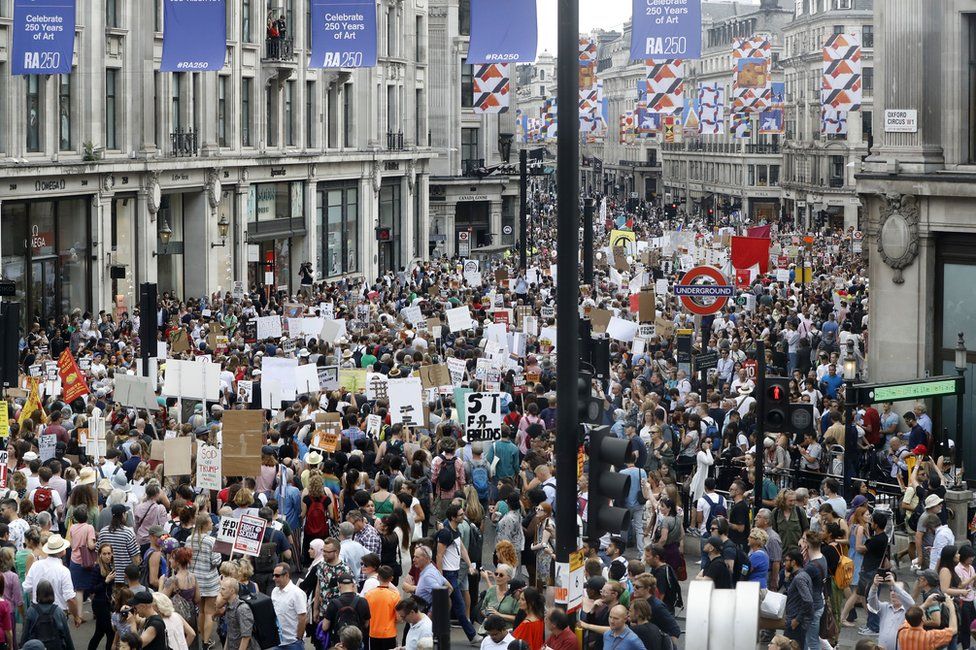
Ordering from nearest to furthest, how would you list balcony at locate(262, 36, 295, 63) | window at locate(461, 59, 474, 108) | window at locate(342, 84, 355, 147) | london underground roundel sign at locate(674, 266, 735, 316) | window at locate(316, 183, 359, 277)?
london underground roundel sign at locate(674, 266, 735, 316)
balcony at locate(262, 36, 295, 63)
window at locate(316, 183, 359, 277)
window at locate(342, 84, 355, 147)
window at locate(461, 59, 474, 108)

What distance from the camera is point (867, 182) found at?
83.7ft

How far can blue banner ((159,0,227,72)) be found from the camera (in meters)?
32.2

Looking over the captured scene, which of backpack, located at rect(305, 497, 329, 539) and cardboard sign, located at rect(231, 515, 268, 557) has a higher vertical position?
cardboard sign, located at rect(231, 515, 268, 557)

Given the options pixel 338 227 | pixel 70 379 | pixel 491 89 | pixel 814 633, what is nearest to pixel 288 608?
pixel 814 633

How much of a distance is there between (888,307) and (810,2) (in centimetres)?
8749

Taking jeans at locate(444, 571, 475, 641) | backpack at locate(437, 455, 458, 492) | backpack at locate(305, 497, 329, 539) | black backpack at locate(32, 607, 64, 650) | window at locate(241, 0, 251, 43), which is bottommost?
jeans at locate(444, 571, 475, 641)

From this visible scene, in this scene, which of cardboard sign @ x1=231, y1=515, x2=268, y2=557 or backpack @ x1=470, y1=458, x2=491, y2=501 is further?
backpack @ x1=470, y1=458, x2=491, y2=501

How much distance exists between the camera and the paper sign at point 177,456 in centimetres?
1886

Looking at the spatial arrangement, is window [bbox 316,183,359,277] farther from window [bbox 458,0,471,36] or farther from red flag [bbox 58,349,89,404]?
red flag [bbox 58,349,89,404]

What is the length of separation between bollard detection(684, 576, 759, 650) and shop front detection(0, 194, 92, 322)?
32.8 m

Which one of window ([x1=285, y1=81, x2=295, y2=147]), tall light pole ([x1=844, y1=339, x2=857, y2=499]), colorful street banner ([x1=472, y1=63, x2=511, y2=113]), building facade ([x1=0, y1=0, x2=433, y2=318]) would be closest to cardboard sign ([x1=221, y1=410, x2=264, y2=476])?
tall light pole ([x1=844, y1=339, x2=857, y2=499])

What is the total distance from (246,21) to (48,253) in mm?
13644

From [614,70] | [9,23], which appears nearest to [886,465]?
[9,23]

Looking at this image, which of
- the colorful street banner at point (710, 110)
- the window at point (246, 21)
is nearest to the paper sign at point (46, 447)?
the window at point (246, 21)
